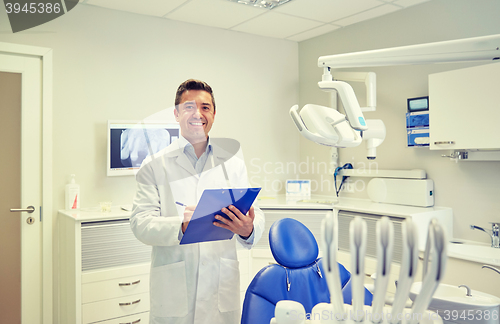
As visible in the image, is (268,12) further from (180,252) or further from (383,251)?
(383,251)

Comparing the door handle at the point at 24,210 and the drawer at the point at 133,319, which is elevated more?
the door handle at the point at 24,210

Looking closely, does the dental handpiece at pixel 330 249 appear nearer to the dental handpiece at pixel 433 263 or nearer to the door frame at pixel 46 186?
the dental handpiece at pixel 433 263

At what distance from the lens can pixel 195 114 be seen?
1728 mm

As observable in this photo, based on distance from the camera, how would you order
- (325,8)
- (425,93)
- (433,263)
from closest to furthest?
(433,263)
(425,93)
(325,8)

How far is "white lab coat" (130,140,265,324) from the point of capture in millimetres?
1670

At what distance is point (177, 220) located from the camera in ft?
5.32

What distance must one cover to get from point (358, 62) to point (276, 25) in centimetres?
251

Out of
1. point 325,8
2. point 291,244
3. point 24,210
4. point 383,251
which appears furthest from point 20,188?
point 383,251

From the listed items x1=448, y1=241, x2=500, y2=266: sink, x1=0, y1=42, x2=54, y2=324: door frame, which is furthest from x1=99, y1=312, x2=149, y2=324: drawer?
x1=448, y1=241, x2=500, y2=266: sink

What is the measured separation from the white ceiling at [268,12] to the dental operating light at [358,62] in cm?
198

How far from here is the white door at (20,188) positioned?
2709 mm

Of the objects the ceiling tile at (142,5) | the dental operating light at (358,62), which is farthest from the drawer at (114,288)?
the ceiling tile at (142,5)

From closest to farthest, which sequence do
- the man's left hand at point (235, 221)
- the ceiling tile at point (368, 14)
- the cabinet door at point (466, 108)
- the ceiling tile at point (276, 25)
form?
the man's left hand at point (235, 221) → the cabinet door at point (466, 108) → the ceiling tile at point (368, 14) → the ceiling tile at point (276, 25)

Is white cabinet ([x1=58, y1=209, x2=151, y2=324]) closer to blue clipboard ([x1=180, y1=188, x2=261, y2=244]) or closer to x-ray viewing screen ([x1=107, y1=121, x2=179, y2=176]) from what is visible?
x-ray viewing screen ([x1=107, y1=121, x2=179, y2=176])
